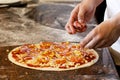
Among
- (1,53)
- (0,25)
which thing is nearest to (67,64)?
(1,53)

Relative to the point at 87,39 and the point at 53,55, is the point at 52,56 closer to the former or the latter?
the point at 53,55

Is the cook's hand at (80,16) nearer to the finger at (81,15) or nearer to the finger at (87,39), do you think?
the finger at (81,15)

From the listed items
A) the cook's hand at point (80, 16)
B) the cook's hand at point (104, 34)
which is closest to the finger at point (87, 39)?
the cook's hand at point (104, 34)

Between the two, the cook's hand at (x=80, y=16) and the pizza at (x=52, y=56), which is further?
the cook's hand at (x=80, y=16)

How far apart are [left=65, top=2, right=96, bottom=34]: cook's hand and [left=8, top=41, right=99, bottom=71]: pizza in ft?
0.25

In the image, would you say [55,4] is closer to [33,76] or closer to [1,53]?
[1,53]

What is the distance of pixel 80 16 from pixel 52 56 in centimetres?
24

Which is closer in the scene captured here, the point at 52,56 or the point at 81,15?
the point at 52,56

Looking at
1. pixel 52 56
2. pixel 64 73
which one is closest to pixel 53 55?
pixel 52 56

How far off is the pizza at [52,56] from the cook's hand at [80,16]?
0.08 meters

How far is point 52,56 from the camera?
1.16 m

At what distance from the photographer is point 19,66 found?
110 centimetres

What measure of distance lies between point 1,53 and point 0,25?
0.41m

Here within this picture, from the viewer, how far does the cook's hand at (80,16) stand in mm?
1259
